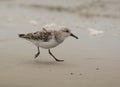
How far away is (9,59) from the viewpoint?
823cm

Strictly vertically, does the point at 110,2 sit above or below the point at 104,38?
above

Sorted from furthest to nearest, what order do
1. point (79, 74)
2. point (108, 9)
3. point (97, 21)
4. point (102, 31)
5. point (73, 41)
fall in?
point (108, 9), point (97, 21), point (102, 31), point (73, 41), point (79, 74)

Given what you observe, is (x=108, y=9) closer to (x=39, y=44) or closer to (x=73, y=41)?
(x=73, y=41)

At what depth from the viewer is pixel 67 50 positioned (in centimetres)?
909

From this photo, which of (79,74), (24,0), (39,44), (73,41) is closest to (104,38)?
(73,41)

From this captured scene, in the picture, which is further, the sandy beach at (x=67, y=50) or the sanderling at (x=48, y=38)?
the sanderling at (x=48, y=38)

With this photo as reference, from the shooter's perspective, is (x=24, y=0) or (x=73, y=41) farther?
(x=24, y=0)

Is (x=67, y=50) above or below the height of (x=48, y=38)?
below

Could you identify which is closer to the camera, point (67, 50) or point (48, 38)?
point (48, 38)

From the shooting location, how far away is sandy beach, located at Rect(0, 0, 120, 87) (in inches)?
274

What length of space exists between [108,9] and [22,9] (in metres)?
2.94

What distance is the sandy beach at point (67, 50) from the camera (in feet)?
22.9

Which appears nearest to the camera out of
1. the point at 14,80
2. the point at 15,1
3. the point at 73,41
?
the point at 14,80

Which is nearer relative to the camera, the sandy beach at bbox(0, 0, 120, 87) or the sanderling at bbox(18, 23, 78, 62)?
the sandy beach at bbox(0, 0, 120, 87)
